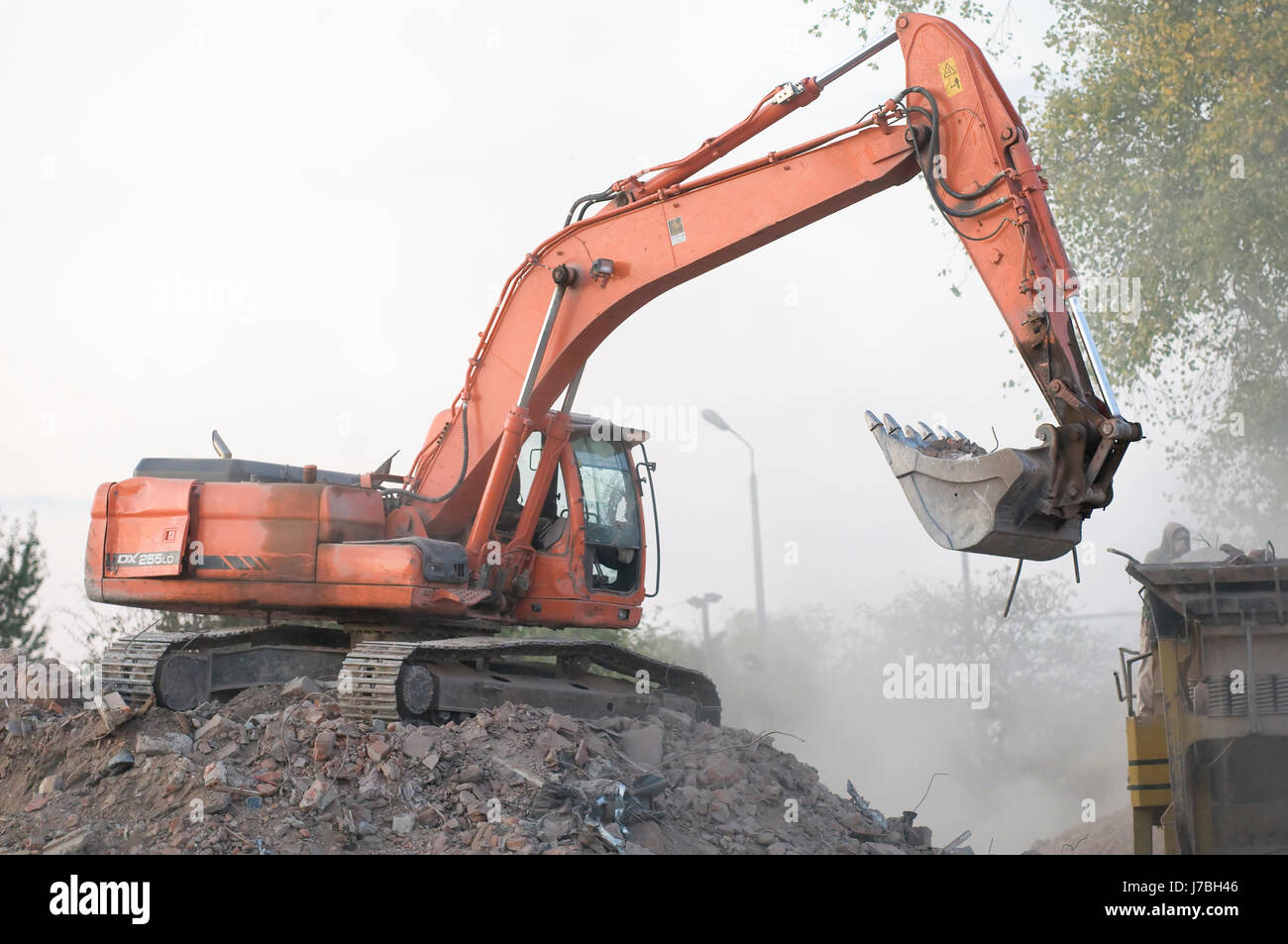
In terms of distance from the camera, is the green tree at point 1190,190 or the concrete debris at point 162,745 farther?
the green tree at point 1190,190

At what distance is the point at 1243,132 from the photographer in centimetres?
1653

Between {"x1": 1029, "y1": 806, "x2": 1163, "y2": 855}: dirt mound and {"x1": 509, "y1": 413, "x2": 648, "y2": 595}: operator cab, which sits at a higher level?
{"x1": 509, "y1": 413, "x2": 648, "y2": 595}: operator cab

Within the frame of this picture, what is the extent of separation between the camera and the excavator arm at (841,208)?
6.28m

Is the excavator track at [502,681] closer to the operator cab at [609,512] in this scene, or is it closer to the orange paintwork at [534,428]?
the orange paintwork at [534,428]

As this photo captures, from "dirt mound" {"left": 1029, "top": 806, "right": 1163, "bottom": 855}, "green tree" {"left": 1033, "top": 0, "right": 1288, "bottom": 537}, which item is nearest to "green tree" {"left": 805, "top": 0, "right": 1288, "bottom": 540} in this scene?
"green tree" {"left": 1033, "top": 0, "right": 1288, "bottom": 537}

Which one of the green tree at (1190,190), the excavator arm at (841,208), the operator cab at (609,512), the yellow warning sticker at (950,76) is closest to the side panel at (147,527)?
the excavator arm at (841,208)

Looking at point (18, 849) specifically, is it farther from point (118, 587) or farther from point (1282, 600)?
point (1282, 600)

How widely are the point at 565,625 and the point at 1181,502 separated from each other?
14.4 meters

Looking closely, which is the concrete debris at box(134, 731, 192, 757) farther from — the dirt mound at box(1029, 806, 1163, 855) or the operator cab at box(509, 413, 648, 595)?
the dirt mound at box(1029, 806, 1163, 855)

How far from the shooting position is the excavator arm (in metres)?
6.28

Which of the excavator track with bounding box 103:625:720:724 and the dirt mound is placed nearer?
the excavator track with bounding box 103:625:720:724

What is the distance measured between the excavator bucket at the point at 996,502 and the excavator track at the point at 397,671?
2.83 m

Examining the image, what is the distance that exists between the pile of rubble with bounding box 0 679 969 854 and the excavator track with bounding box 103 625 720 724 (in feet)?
0.70
